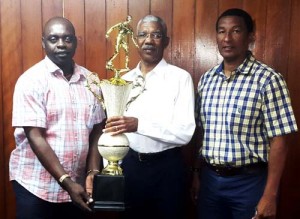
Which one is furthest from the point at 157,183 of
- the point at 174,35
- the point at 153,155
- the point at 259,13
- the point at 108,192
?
the point at 259,13

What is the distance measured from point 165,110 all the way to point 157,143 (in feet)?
0.52

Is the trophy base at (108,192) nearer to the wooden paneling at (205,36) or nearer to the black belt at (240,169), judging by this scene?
the black belt at (240,169)

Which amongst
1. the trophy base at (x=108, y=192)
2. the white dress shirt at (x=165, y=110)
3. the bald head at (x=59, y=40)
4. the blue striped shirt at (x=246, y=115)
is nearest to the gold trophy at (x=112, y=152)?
the trophy base at (x=108, y=192)

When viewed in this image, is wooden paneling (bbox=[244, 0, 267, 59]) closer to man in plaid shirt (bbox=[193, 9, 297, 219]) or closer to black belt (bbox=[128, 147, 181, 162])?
man in plaid shirt (bbox=[193, 9, 297, 219])

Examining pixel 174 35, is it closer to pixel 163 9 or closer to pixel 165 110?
pixel 163 9

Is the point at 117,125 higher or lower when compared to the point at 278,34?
lower

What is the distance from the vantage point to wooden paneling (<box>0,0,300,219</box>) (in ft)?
6.77

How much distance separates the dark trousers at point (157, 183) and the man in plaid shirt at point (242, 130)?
0.13m

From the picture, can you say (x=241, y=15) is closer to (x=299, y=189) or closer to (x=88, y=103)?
(x=88, y=103)

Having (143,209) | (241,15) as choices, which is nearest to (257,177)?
(143,209)

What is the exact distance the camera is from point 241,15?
1633mm

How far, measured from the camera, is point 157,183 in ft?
5.66

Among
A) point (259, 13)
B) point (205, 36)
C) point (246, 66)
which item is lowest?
point (246, 66)

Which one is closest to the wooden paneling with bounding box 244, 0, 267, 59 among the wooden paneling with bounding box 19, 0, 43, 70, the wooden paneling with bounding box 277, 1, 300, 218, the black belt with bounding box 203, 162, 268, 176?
the wooden paneling with bounding box 277, 1, 300, 218
